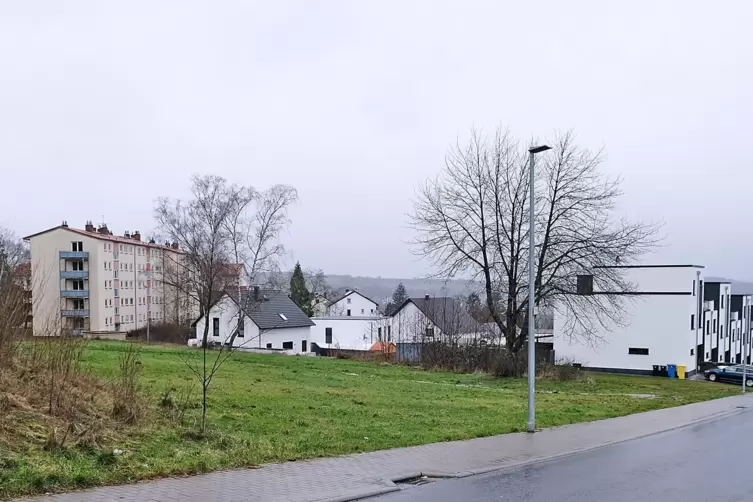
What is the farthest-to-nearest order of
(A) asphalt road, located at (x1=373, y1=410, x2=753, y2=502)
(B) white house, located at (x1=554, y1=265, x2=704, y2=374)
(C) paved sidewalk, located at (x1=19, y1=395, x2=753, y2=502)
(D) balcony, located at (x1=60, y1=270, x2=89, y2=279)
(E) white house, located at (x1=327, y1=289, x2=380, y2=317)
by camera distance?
1. (E) white house, located at (x1=327, y1=289, x2=380, y2=317)
2. (D) balcony, located at (x1=60, y1=270, x2=89, y2=279)
3. (B) white house, located at (x1=554, y1=265, x2=704, y2=374)
4. (A) asphalt road, located at (x1=373, y1=410, x2=753, y2=502)
5. (C) paved sidewalk, located at (x1=19, y1=395, x2=753, y2=502)

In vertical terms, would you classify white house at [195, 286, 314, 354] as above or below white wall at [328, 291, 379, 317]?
above

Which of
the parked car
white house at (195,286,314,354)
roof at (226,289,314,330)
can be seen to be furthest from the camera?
white house at (195,286,314,354)

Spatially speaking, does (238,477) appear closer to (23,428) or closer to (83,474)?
(83,474)

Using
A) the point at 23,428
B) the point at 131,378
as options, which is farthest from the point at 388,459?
the point at 23,428

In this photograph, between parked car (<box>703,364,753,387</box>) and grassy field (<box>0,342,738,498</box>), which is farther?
parked car (<box>703,364,753,387</box>)

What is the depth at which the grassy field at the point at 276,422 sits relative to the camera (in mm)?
7828

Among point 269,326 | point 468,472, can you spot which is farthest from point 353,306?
point 468,472

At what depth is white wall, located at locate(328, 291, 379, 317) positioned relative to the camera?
113 meters

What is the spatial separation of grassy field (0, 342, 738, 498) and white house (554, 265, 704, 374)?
110 feet

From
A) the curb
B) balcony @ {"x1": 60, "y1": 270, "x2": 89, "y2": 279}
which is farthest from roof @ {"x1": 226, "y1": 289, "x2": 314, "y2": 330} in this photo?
the curb

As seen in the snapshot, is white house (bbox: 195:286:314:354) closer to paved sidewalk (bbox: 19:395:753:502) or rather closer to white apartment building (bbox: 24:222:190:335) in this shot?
white apartment building (bbox: 24:222:190:335)

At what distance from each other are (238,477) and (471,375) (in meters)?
24.2

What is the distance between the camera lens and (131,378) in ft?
34.8

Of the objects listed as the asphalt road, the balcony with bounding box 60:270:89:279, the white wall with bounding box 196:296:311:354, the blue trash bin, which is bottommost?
the blue trash bin
